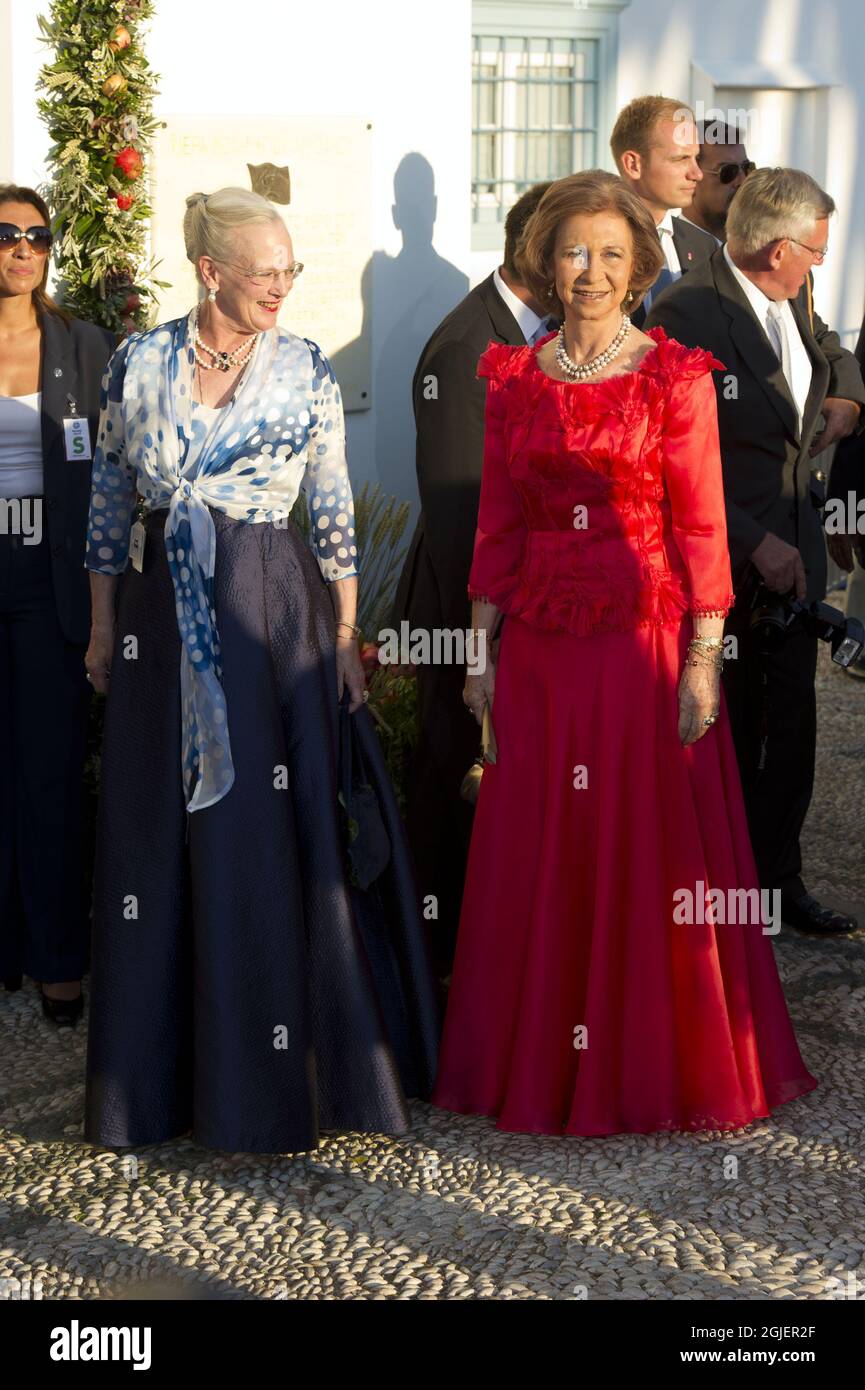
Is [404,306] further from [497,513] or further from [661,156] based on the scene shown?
[497,513]

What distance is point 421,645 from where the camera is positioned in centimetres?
568

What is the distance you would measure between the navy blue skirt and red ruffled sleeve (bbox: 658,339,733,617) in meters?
0.87

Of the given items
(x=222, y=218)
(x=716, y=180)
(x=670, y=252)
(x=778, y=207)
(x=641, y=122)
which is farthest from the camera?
(x=716, y=180)

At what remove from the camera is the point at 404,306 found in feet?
25.1

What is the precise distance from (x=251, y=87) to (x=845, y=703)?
4.40 m

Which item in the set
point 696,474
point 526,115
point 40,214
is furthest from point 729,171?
point 696,474

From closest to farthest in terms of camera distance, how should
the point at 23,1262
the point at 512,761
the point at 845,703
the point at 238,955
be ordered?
1. the point at 23,1262
2. the point at 238,955
3. the point at 512,761
4. the point at 845,703

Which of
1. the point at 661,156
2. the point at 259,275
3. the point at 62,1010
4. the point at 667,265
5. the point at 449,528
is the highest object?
the point at 661,156

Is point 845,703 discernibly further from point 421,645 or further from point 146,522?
point 146,522

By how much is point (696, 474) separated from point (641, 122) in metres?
2.84

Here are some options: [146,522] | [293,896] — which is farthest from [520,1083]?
[146,522]

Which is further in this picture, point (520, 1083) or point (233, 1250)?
point (520, 1083)

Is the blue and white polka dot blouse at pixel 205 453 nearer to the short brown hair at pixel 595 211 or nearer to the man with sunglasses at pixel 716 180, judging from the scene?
the short brown hair at pixel 595 211

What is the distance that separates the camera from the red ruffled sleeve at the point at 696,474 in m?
4.46
